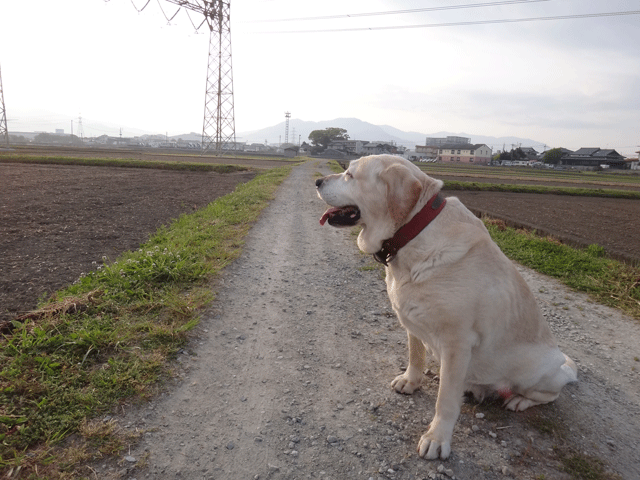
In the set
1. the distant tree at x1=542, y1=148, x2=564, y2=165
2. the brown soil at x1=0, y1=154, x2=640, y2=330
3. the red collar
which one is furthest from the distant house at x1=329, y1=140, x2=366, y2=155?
the red collar

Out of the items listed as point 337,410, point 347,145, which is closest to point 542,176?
point 337,410

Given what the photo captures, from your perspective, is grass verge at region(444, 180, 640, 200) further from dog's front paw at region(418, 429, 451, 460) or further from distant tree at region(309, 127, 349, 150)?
distant tree at region(309, 127, 349, 150)

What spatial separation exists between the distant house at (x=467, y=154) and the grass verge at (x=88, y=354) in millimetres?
111651

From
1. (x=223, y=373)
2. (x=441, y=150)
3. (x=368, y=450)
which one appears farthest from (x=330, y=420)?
(x=441, y=150)

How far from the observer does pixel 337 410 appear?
123 inches

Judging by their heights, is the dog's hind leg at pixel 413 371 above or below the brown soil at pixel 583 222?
below

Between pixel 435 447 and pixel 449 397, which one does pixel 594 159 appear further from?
pixel 435 447

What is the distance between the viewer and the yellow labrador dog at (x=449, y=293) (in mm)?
2766

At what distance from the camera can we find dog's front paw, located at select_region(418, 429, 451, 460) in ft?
8.78

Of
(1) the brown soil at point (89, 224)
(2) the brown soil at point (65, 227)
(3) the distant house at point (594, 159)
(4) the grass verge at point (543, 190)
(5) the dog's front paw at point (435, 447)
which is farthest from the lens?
(3) the distant house at point (594, 159)

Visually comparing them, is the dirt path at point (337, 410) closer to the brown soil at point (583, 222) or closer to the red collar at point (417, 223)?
the red collar at point (417, 223)

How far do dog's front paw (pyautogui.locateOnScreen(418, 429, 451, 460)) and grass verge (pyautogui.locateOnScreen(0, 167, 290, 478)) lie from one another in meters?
2.05

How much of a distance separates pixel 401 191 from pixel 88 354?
3.08 meters

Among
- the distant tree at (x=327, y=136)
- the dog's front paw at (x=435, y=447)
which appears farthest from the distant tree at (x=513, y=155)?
the dog's front paw at (x=435, y=447)
